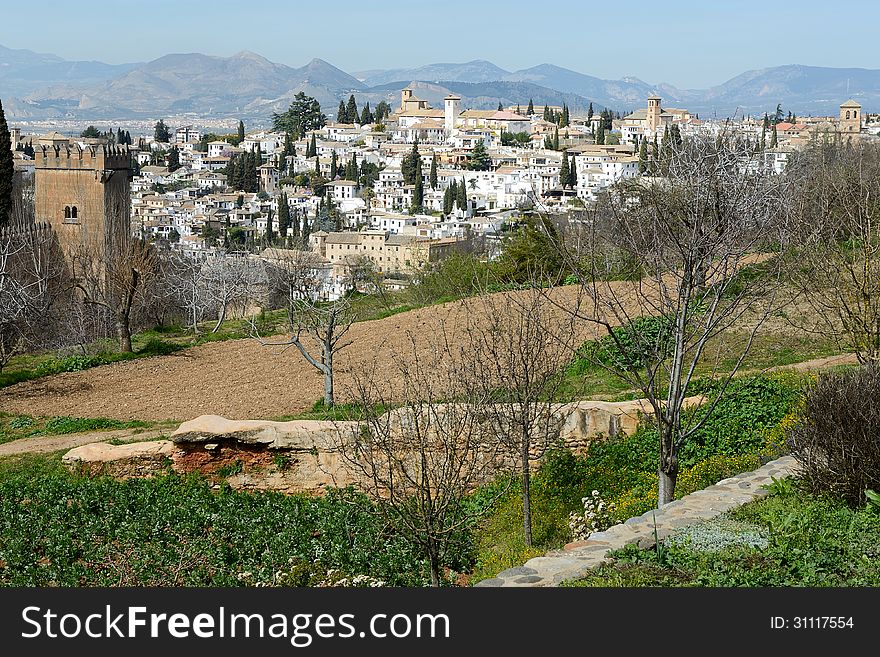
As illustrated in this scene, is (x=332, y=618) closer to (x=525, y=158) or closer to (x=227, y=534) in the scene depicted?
(x=227, y=534)

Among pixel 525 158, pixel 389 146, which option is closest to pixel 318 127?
pixel 389 146

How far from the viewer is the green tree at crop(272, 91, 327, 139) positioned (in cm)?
14600

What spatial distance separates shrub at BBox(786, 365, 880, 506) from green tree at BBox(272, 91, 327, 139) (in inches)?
5592

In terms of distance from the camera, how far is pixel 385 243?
260 ft

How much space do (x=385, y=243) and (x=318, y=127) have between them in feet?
248

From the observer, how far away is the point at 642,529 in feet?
21.1

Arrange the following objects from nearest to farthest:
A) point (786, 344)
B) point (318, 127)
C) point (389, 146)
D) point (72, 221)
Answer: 1. point (786, 344)
2. point (72, 221)
3. point (389, 146)
4. point (318, 127)

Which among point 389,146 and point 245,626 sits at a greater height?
point 389,146

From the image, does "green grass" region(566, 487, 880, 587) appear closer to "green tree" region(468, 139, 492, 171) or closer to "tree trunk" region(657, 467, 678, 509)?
"tree trunk" region(657, 467, 678, 509)

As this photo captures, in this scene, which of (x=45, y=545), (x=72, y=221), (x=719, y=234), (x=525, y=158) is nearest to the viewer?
(x=719, y=234)

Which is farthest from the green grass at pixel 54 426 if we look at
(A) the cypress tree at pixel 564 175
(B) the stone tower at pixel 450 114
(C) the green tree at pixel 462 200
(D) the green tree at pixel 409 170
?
(B) the stone tower at pixel 450 114

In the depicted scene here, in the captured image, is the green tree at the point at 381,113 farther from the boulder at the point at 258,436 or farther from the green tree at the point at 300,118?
the boulder at the point at 258,436

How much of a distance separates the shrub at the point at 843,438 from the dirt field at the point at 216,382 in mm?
6074

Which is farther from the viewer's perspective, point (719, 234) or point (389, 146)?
point (389, 146)
